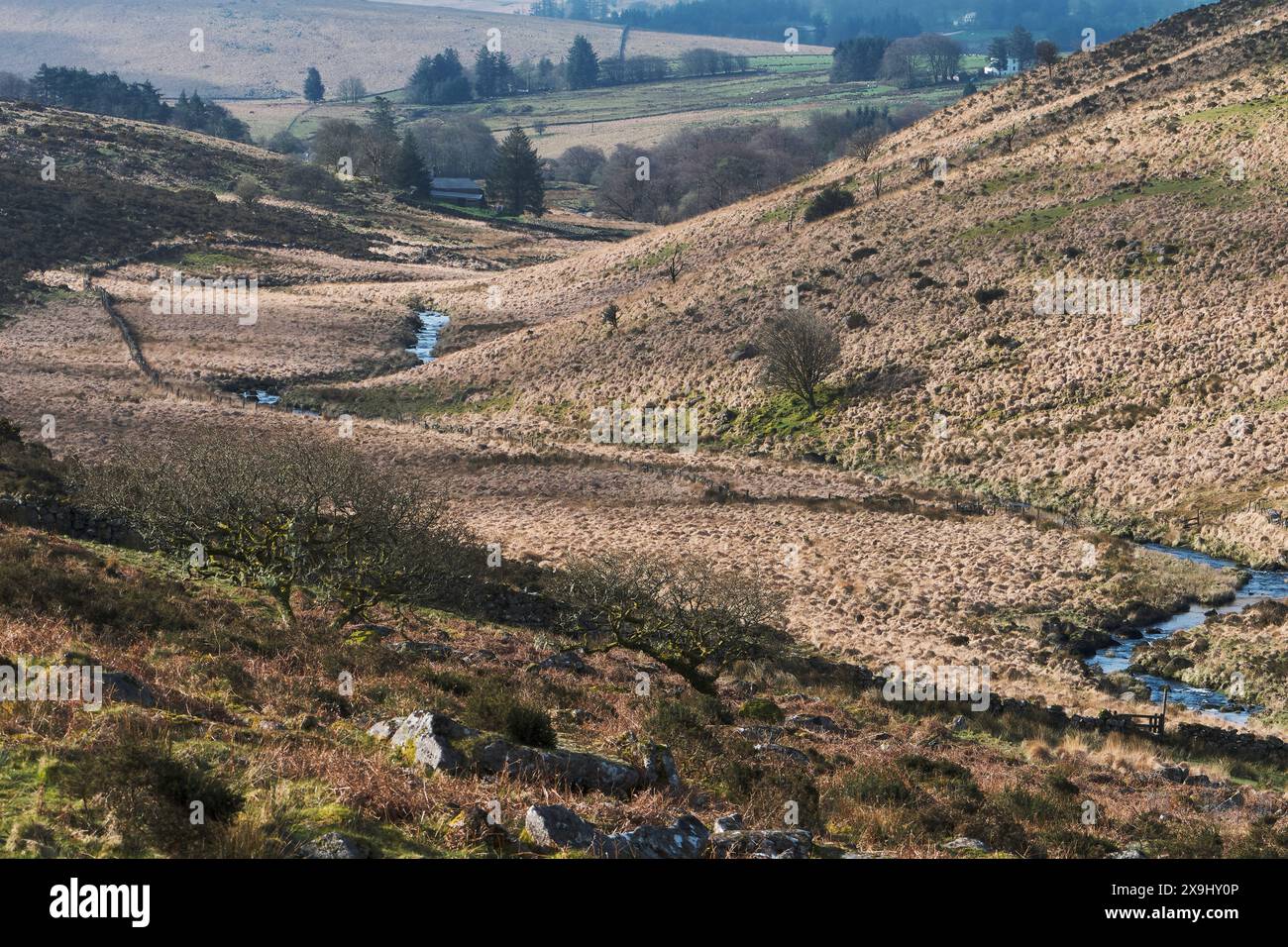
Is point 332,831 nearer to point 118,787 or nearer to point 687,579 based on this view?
point 118,787

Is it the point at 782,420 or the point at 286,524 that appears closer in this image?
the point at 286,524

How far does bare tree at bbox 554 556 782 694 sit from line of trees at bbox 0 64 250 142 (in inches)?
6972

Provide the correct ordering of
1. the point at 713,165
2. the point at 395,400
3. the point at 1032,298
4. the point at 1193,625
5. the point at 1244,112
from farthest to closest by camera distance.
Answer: the point at 713,165 → the point at 1244,112 → the point at 395,400 → the point at 1032,298 → the point at 1193,625

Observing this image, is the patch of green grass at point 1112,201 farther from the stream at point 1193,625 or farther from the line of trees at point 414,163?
the line of trees at point 414,163

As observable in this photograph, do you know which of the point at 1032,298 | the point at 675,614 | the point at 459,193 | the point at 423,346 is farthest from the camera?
the point at 459,193

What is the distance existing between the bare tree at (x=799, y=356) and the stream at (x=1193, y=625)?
20077mm

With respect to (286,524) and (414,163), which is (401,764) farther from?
(414,163)

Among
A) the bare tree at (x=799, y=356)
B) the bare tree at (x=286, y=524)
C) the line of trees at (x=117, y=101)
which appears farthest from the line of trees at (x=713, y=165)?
the bare tree at (x=286, y=524)

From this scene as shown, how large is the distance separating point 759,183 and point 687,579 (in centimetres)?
11589

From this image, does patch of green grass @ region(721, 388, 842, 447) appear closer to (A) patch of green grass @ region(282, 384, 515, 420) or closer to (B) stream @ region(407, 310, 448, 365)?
(A) patch of green grass @ region(282, 384, 515, 420)

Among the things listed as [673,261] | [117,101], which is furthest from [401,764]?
[117,101]

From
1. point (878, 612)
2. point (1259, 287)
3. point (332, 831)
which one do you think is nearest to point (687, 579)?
point (878, 612)

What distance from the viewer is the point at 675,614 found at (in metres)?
24.1

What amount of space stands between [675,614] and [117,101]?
19004 centimetres
